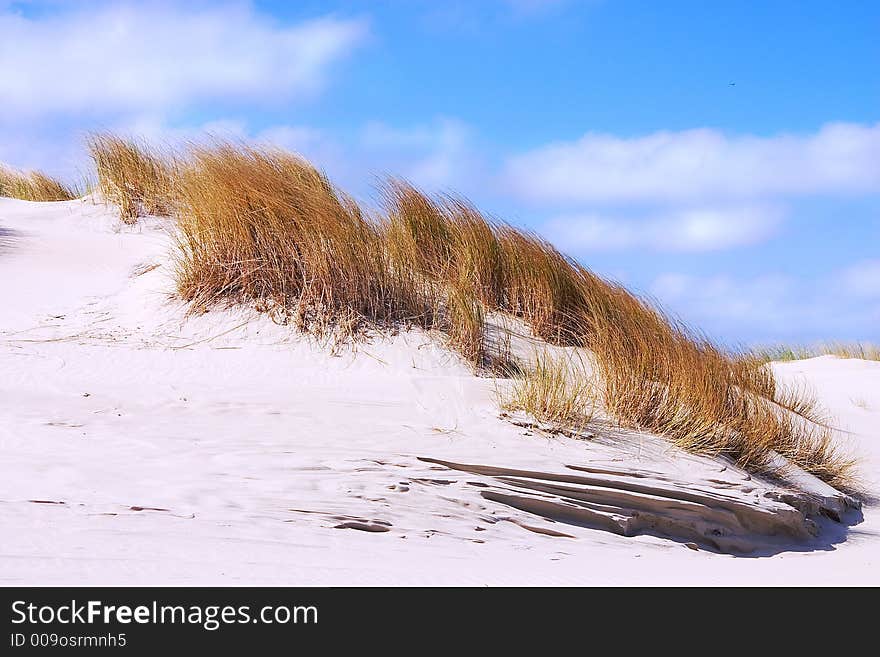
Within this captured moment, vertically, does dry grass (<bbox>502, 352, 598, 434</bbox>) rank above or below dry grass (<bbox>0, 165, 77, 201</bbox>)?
below

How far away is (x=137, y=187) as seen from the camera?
10.7 m

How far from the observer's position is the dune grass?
6.03 m

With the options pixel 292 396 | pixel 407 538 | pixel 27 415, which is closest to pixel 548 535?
pixel 407 538

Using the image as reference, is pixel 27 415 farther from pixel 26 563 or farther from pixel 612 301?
pixel 612 301

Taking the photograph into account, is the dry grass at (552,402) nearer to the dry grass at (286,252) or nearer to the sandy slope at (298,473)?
the sandy slope at (298,473)

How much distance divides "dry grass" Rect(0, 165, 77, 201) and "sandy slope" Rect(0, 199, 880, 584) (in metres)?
6.20

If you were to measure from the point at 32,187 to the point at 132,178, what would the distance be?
12.9 ft

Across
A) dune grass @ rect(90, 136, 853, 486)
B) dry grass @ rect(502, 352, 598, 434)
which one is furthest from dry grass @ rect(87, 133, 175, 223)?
dry grass @ rect(502, 352, 598, 434)

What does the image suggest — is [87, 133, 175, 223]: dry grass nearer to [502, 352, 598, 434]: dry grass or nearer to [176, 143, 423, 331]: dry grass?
[176, 143, 423, 331]: dry grass

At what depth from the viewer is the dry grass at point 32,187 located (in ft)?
44.2

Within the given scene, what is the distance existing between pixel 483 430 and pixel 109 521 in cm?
245

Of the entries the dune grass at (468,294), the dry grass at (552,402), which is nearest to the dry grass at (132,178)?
the dune grass at (468,294)

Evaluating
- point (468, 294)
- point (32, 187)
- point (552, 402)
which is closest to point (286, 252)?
point (468, 294)

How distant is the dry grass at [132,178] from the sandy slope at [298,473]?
9.54ft
